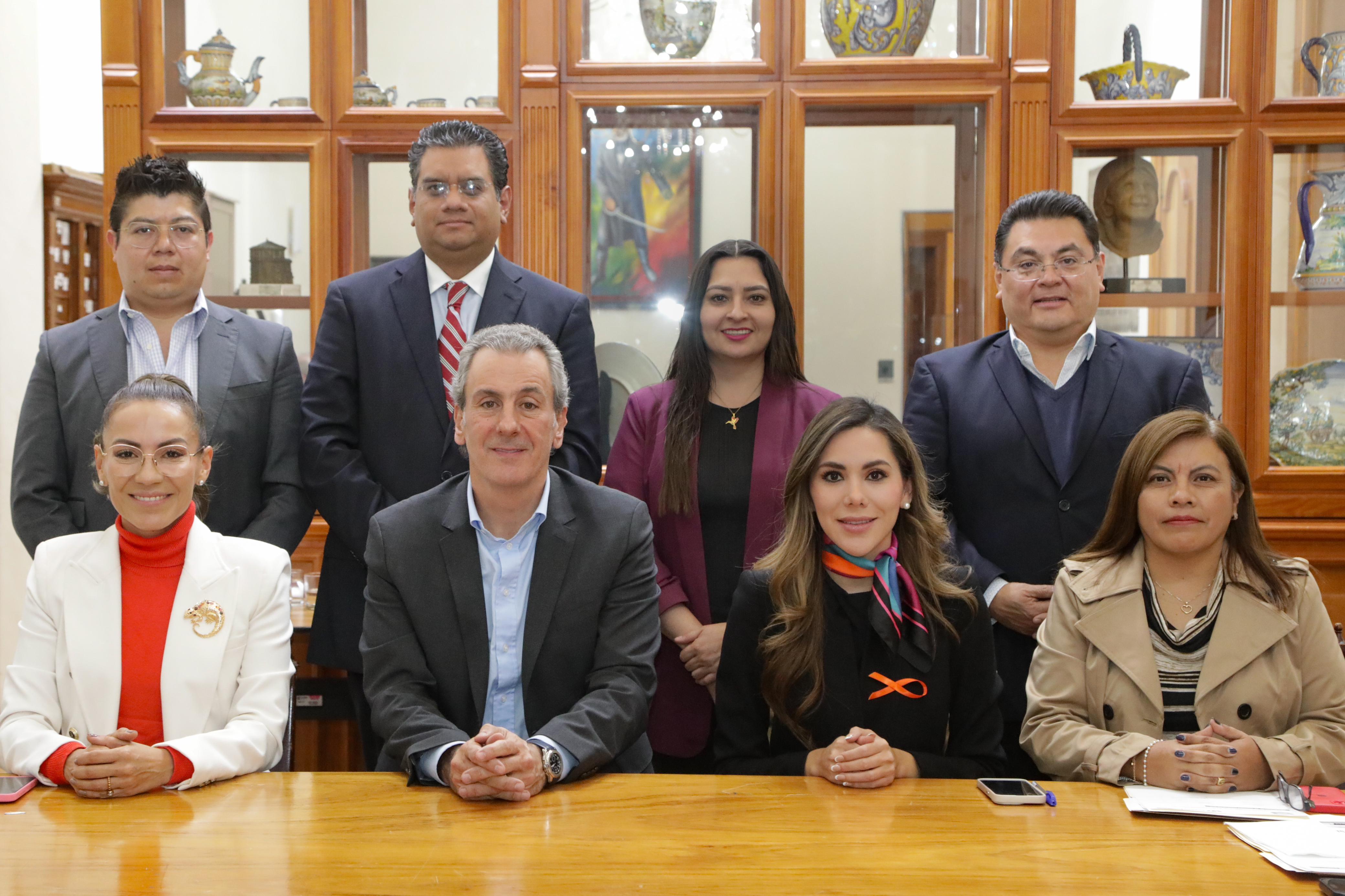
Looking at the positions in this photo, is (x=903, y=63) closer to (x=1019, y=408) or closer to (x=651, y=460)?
(x=1019, y=408)

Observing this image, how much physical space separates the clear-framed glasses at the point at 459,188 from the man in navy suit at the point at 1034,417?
102 centimetres

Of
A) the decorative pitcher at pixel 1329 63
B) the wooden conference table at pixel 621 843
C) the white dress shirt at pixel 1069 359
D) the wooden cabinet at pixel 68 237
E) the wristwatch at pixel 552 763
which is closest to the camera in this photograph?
the wooden conference table at pixel 621 843

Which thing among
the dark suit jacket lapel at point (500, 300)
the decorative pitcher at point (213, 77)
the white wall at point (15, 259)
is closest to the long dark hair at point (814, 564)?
the dark suit jacket lapel at point (500, 300)

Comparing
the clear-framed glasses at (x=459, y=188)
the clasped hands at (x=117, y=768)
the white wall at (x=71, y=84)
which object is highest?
the white wall at (x=71, y=84)

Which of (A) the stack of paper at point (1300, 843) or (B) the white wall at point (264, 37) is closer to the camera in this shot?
(A) the stack of paper at point (1300, 843)

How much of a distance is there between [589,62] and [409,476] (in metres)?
1.26

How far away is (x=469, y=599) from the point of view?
1899 mm

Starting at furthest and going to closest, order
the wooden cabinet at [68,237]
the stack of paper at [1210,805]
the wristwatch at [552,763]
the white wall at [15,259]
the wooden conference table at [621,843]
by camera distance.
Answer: the wooden cabinet at [68,237]
the white wall at [15,259]
the wristwatch at [552,763]
the stack of paper at [1210,805]
the wooden conference table at [621,843]

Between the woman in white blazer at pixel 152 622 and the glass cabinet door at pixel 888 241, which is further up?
the glass cabinet door at pixel 888 241

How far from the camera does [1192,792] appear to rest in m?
1.69

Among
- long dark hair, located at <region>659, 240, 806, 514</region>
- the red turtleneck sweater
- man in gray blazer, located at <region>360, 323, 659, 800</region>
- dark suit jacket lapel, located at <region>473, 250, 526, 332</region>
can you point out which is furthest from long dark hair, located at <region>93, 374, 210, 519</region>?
long dark hair, located at <region>659, 240, 806, 514</region>

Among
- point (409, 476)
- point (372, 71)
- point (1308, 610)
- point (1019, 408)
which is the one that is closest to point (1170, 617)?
point (1308, 610)

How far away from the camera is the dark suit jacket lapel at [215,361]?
7.97ft

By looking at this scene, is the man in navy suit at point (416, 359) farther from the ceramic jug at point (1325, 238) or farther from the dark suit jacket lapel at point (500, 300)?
the ceramic jug at point (1325, 238)
